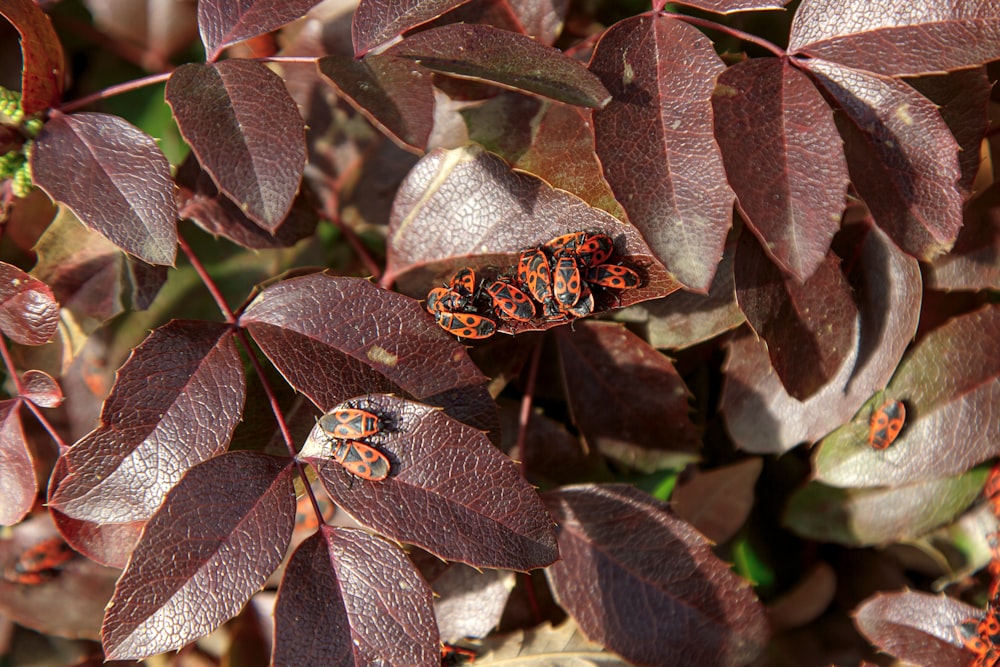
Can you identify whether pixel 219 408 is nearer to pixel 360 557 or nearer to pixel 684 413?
pixel 360 557

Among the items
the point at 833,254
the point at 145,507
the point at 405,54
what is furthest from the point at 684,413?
the point at 145,507

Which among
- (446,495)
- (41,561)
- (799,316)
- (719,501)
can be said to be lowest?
(41,561)

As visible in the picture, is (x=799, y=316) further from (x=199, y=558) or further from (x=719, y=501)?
(x=199, y=558)

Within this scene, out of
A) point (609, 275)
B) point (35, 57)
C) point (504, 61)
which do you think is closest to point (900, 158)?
point (609, 275)

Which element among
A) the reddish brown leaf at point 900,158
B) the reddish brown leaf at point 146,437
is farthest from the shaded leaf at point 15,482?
the reddish brown leaf at point 900,158

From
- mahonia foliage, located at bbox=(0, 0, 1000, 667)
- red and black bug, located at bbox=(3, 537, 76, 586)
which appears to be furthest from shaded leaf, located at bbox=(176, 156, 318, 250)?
red and black bug, located at bbox=(3, 537, 76, 586)
